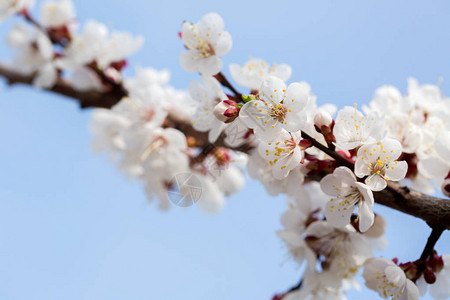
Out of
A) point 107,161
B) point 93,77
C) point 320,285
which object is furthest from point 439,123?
point 107,161

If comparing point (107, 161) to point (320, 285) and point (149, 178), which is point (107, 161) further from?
point (320, 285)

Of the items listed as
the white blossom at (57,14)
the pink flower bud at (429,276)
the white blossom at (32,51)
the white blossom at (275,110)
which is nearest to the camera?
the white blossom at (275,110)

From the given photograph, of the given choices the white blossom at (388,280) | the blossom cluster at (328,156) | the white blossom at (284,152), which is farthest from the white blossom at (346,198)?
the white blossom at (388,280)

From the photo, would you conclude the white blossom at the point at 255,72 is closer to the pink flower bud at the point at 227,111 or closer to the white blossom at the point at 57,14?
the pink flower bud at the point at 227,111

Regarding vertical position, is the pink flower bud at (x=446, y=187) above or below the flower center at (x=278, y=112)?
below

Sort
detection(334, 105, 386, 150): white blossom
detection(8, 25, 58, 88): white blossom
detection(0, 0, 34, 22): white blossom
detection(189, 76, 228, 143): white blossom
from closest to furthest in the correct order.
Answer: detection(334, 105, 386, 150): white blossom < detection(189, 76, 228, 143): white blossom < detection(0, 0, 34, 22): white blossom < detection(8, 25, 58, 88): white blossom

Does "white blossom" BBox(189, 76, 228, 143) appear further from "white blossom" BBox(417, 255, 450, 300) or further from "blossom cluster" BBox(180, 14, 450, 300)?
"white blossom" BBox(417, 255, 450, 300)

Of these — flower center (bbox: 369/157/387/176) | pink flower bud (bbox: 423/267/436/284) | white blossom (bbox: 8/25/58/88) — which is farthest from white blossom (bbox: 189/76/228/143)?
white blossom (bbox: 8/25/58/88)

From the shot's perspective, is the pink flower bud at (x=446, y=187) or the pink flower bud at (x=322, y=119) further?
the pink flower bud at (x=446, y=187)
